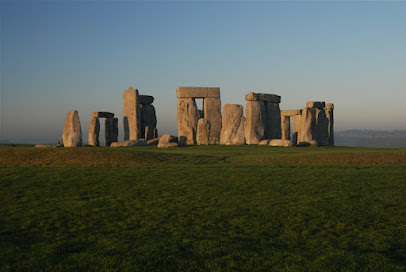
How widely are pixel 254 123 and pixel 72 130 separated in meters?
13.0

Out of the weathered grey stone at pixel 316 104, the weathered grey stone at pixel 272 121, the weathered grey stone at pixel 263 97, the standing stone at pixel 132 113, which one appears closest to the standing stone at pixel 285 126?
the weathered grey stone at pixel 272 121

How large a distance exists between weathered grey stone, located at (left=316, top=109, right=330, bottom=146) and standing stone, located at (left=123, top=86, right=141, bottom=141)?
1477 centimetres

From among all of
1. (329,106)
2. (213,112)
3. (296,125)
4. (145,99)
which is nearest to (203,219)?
(213,112)

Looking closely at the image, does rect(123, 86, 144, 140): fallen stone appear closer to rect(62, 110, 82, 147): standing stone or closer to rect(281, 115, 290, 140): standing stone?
rect(62, 110, 82, 147): standing stone

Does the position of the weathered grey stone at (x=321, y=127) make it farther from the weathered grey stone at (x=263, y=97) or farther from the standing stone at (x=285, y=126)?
the weathered grey stone at (x=263, y=97)

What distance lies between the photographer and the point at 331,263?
16.4ft

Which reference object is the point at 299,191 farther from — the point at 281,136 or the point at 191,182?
the point at 281,136

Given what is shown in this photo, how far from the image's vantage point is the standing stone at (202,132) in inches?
1163

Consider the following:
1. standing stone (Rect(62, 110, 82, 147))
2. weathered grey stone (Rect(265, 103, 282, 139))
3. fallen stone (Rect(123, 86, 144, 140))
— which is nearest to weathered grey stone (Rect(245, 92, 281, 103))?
weathered grey stone (Rect(265, 103, 282, 139))

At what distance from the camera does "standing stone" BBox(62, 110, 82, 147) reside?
2484cm

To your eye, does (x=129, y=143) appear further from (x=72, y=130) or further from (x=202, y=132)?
(x=202, y=132)

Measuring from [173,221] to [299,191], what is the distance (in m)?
3.75

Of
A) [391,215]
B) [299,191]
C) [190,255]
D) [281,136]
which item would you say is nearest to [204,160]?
[299,191]

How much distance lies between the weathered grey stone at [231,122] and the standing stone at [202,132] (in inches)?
49.1
